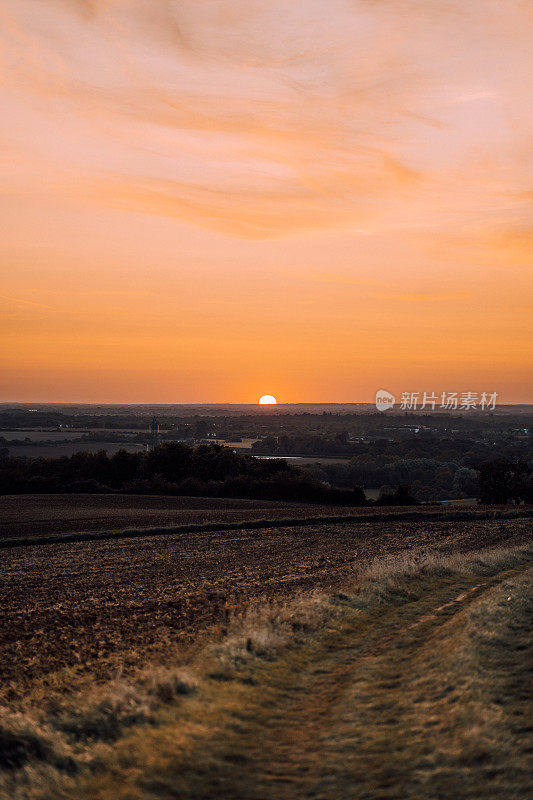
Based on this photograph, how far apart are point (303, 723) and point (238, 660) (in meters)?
2.68

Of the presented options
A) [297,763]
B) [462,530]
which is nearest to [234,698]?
[297,763]

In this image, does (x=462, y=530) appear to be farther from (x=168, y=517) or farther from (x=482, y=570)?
(x=168, y=517)

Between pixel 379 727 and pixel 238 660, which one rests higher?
pixel 379 727

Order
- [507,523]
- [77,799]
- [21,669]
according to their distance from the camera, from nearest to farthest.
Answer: [77,799], [21,669], [507,523]

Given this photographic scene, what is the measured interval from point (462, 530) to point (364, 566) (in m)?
14.9

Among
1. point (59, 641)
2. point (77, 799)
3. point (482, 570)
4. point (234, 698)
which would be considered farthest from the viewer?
point (482, 570)

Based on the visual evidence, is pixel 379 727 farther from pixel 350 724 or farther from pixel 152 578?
pixel 152 578

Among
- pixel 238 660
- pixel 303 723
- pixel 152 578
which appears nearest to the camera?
pixel 303 723

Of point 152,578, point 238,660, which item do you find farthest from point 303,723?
point 152,578

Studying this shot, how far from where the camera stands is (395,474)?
4469 inches

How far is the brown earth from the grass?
5.13 ft

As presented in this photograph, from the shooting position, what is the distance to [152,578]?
23.1 m

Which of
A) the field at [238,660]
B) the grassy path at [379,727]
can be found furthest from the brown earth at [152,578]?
the grassy path at [379,727]

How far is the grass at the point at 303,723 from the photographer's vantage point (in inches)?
282
